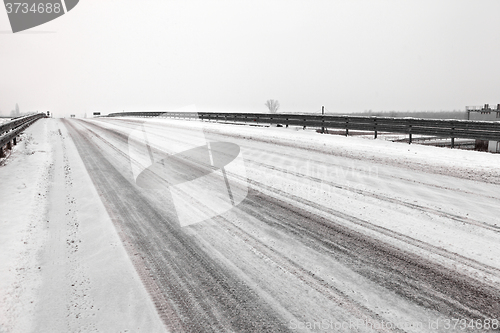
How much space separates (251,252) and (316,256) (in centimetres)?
79

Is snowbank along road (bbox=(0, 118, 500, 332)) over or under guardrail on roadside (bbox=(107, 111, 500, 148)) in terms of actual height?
under

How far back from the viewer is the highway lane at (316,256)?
2828 millimetres

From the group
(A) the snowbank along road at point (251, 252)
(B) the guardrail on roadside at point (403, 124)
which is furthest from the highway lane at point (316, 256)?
(B) the guardrail on roadside at point (403, 124)

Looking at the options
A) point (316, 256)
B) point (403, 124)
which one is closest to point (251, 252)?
point (316, 256)

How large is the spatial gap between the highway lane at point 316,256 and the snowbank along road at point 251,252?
2 centimetres

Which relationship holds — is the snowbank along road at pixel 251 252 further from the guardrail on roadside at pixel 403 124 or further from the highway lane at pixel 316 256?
the guardrail on roadside at pixel 403 124

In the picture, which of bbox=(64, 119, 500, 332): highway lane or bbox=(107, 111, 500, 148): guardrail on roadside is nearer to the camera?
bbox=(64, 119, 500, 332): highway lane

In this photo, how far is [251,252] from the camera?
389 cm

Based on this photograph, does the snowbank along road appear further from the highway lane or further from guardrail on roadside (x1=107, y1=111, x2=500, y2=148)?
guardrail on roadside (x1=107, y1=111, x2=500, y2=148)

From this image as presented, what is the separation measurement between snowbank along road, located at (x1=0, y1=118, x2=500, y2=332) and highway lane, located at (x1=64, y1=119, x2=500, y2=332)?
0.7 inches

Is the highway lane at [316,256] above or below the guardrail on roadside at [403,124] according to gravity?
below

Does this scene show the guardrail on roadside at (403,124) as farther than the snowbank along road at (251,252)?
Yes

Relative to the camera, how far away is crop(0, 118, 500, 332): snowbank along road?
2791 millimetres

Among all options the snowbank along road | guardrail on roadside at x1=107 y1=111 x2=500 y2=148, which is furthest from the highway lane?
guardrail on roadside at x1=107 y1=111 x2=500 y2=148
